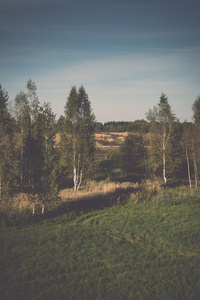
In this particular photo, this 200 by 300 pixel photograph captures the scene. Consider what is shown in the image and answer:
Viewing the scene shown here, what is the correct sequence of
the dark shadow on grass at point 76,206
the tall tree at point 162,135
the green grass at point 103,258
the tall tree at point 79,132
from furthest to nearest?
the tall tree at point 162,135 < the tall tree at point 79,132 < the dark shadow on grass at point 76,206 < the green grass at point 103,258

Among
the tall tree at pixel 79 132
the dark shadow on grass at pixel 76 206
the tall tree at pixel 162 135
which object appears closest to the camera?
the dark shadow on grass at pixel 76 206

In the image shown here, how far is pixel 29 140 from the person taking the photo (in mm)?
13727

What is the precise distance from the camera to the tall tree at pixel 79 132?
2159 centimetres

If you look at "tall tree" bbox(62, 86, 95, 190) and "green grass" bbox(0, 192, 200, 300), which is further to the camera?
"tall tree" bbox(62, 86, 95, 190)

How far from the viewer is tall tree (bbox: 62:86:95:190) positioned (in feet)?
70.8

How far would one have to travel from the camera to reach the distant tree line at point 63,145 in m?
13.7

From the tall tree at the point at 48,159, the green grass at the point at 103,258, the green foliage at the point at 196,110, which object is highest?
the green foliage at the point at 196,110

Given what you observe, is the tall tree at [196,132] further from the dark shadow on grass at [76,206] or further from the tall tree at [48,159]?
the tall tree at [48,159]

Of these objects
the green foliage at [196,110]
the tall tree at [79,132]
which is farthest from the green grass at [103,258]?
the green foliage at [196,110]

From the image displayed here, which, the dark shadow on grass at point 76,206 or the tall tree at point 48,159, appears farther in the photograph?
the tall tree at point 48,159

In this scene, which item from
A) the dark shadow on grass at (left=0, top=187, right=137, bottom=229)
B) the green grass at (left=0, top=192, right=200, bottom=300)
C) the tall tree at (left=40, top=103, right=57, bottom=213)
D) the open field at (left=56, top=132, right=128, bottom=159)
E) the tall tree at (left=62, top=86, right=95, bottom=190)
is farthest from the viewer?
the open field at (left=56, top=132, right=128, bottom=159)

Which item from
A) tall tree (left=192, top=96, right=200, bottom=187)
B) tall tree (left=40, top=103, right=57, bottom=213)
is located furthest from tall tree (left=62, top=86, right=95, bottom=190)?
tall tree (left=192, top=96, right=200, bottom=187)

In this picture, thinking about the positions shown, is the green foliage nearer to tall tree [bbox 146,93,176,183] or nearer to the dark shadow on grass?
tall tree [bbox 146,93,176,183]

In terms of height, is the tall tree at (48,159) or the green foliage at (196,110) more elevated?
the green foliage at (196,110)
